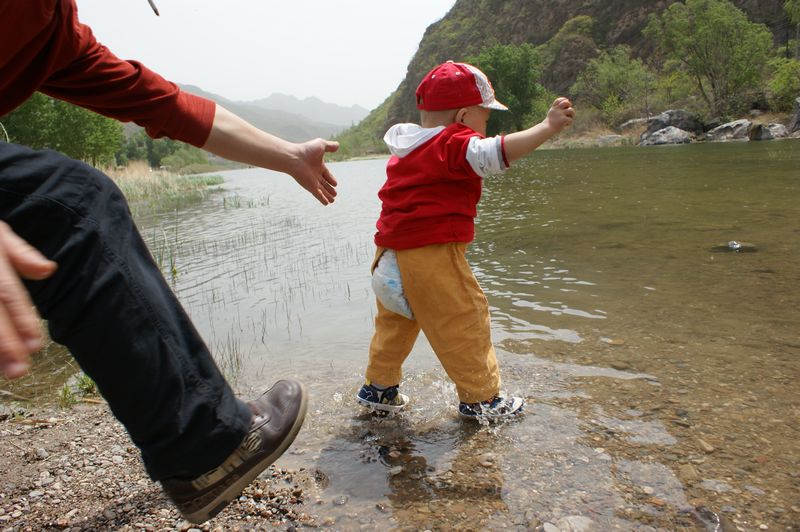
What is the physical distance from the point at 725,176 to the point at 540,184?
498 cm

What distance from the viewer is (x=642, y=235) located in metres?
7.62

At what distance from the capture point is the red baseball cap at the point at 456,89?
2971 mm

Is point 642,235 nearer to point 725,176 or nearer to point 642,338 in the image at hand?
point 642,338

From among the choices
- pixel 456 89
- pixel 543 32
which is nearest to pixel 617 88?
pixel 543 32

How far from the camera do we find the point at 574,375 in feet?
11.3

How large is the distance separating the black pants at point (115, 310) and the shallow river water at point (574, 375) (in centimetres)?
119

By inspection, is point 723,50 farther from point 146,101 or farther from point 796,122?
point 146,101

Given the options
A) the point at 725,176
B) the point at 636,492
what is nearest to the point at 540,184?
the point at 725,176

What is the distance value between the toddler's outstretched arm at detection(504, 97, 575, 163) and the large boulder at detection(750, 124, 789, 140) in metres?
30.7

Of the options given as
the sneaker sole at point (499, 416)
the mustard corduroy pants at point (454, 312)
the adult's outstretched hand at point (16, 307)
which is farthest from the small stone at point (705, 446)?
the adult's outstretched hand at point (16, 307)

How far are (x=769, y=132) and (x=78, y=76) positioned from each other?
109ft

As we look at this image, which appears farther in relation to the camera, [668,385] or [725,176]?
[725,176]

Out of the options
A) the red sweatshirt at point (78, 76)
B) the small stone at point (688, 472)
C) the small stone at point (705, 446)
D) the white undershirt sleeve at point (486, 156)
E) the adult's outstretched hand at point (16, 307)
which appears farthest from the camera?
the white undershirt sleeve at point (486, 156)

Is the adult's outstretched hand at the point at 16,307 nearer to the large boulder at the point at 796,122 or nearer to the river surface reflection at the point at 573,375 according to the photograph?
the river surface reflection at the point at 573,375
